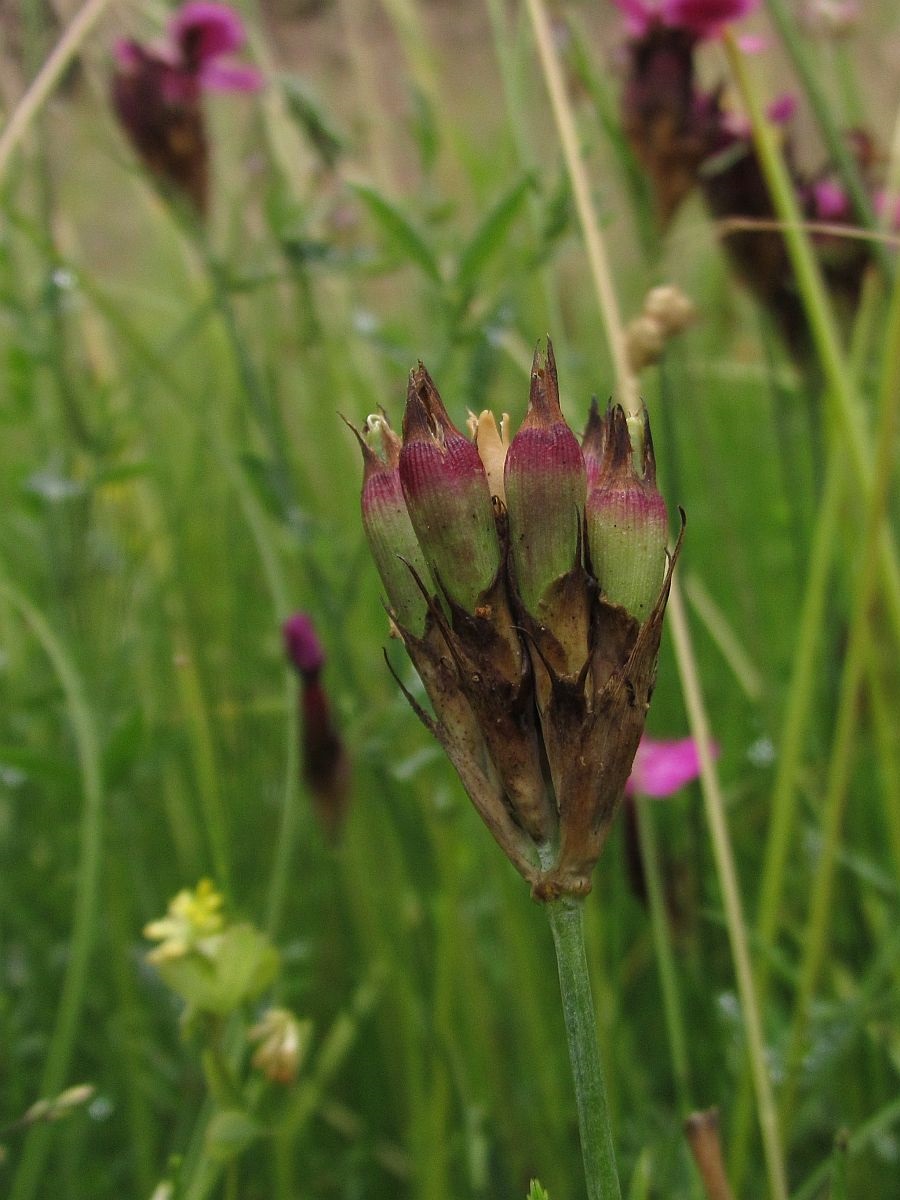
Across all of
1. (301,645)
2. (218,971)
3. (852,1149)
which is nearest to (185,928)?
(218,971)

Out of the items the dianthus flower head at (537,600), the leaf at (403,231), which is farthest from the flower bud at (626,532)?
the leaf at (403,231)

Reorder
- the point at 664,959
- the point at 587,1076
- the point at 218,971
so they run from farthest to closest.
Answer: the point at 664,959, the point at 218,971, the point at 587,1076

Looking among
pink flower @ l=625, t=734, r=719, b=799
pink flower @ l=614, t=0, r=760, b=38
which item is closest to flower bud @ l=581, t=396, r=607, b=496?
pink flower @ l=625, t=734, r=719, b=799

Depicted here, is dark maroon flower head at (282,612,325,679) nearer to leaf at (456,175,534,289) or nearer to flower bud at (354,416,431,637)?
leaf at (456,175,534,289)

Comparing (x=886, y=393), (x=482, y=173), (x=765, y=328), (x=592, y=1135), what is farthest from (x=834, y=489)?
(x=482, y=173)

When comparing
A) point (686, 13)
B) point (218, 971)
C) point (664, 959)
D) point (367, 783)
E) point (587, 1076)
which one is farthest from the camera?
point (367, 783)

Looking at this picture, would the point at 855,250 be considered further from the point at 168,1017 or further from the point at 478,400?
the point at 168,1017

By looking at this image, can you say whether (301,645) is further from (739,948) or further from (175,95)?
(175,95)
